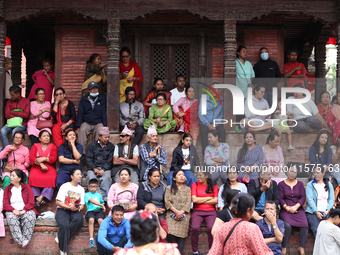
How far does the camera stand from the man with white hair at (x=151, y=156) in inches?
368

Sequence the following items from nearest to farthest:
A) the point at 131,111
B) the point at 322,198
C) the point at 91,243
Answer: the point at 91,243
the point at 322,198
the point at 131,111

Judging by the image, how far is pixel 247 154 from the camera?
948cm

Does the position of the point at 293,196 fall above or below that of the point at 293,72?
below

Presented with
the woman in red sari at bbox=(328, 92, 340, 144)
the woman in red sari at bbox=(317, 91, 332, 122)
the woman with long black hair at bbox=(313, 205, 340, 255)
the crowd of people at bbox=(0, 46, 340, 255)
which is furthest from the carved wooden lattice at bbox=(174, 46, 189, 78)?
the woman with long black hair at bbox=(313, 205, 340, 255)

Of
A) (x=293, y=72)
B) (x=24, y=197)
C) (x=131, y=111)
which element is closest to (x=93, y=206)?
(x=24, y=197)

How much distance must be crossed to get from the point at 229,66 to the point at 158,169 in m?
3.33

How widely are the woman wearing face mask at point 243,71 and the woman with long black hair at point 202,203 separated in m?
3.34

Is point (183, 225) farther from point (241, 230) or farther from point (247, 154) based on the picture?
point (241, 230)

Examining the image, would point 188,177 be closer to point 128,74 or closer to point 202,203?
point 202,203

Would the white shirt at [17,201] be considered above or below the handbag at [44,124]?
below

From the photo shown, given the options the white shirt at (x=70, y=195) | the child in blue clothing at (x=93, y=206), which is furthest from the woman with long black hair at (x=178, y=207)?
the white shirt at (x=70, y=195)

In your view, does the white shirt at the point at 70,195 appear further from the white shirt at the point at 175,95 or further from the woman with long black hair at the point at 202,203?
the white shirt at the point at 175,95

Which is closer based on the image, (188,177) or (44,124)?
(188,177)

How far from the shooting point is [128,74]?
1183 cm
